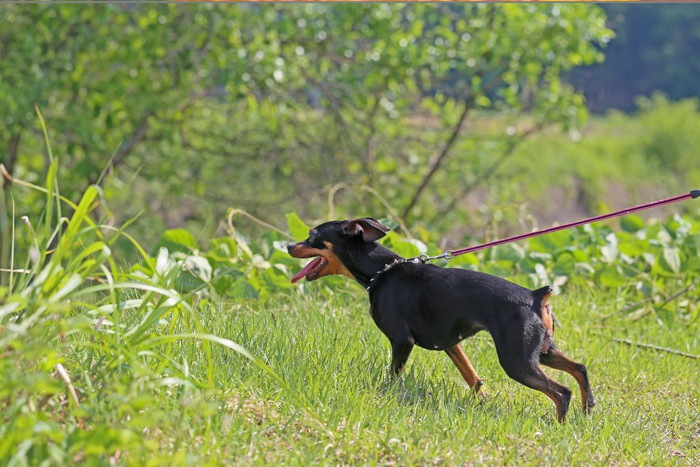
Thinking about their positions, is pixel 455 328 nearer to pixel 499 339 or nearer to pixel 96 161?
pixel 499 339

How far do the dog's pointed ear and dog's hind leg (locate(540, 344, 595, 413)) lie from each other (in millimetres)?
902

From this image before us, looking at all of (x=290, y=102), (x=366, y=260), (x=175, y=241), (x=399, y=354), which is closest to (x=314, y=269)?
(x=366, y=260)

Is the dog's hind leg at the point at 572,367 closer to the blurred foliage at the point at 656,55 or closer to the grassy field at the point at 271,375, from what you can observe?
the grassy field at the point at 271,375

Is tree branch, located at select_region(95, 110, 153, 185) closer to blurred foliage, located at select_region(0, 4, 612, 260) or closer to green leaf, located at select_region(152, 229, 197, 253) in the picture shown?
blurred foliage, located at select_region(0, 4, 612, 260)

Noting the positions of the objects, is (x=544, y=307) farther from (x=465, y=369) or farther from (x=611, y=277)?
(x=611, y=277)

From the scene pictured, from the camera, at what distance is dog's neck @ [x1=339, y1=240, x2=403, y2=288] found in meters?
4.42

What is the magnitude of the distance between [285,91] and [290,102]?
13 centimetres

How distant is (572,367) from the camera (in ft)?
13.7

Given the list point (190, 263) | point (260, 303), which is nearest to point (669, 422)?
point (260, 303)

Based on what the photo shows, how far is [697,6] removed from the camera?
38781 mm

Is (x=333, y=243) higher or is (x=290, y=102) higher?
(x=333, y=243)

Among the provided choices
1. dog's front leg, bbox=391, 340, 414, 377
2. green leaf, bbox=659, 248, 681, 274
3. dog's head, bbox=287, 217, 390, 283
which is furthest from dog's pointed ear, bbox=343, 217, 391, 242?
green leaf, bbox=659, 248, 681, 274

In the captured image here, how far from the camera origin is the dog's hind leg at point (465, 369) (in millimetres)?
4344

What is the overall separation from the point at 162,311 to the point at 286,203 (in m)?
8.20
